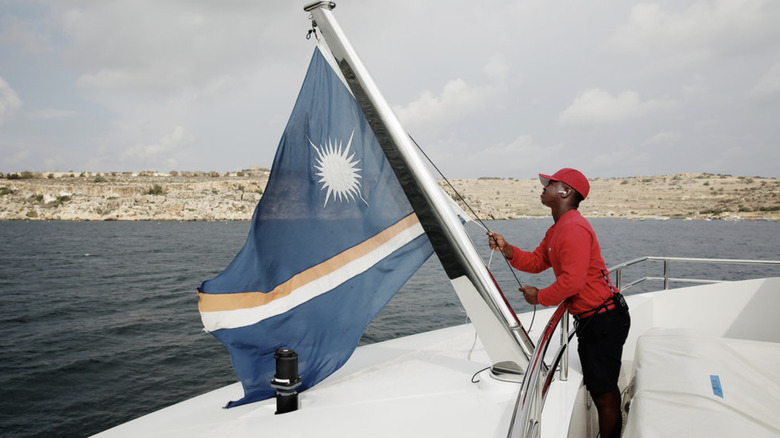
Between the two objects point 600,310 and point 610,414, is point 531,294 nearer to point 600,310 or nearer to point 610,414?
point 600,310

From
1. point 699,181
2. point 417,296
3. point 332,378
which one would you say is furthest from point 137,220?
point 699,181

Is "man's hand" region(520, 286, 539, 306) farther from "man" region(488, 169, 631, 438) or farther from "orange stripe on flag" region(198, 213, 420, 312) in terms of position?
"orange stripe on flag" region(198, 213, 420, 312)

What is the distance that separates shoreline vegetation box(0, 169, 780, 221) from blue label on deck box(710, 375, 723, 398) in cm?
4902

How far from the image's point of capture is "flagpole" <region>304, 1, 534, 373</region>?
9.21 ft

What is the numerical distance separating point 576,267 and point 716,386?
0.83 m

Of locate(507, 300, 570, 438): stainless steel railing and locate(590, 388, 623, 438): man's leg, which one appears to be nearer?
locate(507, 300, 570, 438): stainless steel railing

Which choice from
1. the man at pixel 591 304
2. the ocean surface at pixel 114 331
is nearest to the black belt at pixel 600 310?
the man at pixel 591 304

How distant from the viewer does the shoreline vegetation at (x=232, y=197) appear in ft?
244

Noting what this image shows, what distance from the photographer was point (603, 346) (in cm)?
260

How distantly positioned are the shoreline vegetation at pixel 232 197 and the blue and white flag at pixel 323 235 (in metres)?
48.4

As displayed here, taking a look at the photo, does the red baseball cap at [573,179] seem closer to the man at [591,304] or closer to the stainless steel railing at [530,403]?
the man at [591,304]

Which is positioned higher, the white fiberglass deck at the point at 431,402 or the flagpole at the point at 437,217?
the flagpole at the point at 437,217

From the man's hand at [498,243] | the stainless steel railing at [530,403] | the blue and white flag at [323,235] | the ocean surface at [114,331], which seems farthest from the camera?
the ocean surface at [114,331]

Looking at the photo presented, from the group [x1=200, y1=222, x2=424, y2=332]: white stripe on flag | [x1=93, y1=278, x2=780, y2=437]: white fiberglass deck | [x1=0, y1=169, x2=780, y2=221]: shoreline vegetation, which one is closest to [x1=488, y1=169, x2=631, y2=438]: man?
[x1=93, y1=278, x2=780, y2=437]: white fiberglass deck
